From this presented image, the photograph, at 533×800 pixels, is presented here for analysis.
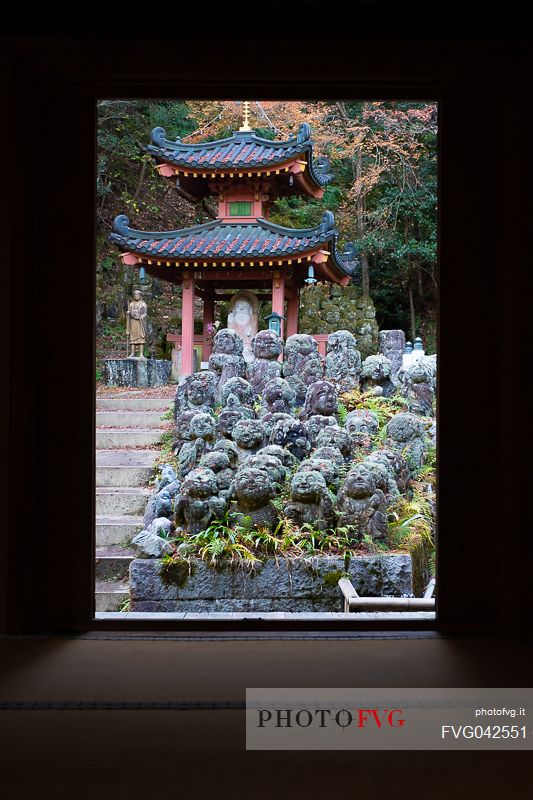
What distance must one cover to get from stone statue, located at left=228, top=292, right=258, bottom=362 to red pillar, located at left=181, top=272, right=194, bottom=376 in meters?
0.57

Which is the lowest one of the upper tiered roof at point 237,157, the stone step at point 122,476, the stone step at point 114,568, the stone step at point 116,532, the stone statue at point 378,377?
the stone step at point 114,568

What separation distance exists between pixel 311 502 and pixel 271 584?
0.57 metres

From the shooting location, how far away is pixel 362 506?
469 cm

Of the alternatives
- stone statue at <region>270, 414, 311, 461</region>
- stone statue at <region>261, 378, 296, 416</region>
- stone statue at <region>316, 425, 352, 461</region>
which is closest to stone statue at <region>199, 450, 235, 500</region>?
stone statue at <region>270, 414, 311, 461</region>

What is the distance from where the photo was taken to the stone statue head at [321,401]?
6152 millimetres

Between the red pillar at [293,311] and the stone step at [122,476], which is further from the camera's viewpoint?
the red pillar at [293,311]

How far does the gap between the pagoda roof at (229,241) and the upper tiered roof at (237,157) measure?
65cm

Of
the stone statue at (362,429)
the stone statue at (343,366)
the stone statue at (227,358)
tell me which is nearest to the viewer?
the stone statue at (362,429)

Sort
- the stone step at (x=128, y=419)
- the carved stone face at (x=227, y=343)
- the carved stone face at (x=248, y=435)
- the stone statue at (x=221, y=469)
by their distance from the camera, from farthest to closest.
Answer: the stone step at (x=128, y=419) < the carved stone face at (x=227, y=343) < the carved stone face at (x=248, y=435) < the stone statue at (x=221, y=469)

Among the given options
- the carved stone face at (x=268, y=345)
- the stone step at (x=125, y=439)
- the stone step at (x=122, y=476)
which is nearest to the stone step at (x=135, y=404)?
the stone step at (x=125, y=439)

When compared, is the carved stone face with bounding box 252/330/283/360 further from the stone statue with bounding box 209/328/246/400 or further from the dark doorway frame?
the dark doorway frame

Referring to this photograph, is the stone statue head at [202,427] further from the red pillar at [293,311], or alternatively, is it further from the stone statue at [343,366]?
the red pillar at [293,311]
